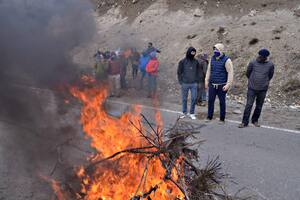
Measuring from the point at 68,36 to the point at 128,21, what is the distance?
17234 mm

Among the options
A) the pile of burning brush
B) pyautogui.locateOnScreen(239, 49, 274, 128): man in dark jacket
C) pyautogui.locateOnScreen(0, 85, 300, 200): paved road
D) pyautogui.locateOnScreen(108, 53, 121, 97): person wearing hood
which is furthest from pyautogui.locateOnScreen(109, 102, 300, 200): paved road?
pyautogui.locateOnScreen(108, 53, 121, 97): person wearing hood

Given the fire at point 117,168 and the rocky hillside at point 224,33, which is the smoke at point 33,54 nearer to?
the fire at point 117,168

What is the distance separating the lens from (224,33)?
51.5 ft

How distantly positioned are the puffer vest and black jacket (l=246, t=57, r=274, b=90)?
0.59 m

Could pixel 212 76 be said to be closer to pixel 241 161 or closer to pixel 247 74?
pixel 247 74

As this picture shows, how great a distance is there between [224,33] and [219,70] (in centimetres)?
820

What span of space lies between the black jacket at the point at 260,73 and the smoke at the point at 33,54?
410 cm

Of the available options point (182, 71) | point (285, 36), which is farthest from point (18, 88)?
point (285, 36)

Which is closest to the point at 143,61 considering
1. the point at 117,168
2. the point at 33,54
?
the point at 33,54

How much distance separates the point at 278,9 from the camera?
1611 cm

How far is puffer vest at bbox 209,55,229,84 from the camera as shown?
26.2 feet

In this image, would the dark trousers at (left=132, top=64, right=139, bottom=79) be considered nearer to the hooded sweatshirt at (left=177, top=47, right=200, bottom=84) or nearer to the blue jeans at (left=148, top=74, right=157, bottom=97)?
the blue jeans at (left=148, top=74, right=157, bottom=97)

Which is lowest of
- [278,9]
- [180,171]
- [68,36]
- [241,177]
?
[241,177]

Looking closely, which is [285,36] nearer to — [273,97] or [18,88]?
[273,97]
